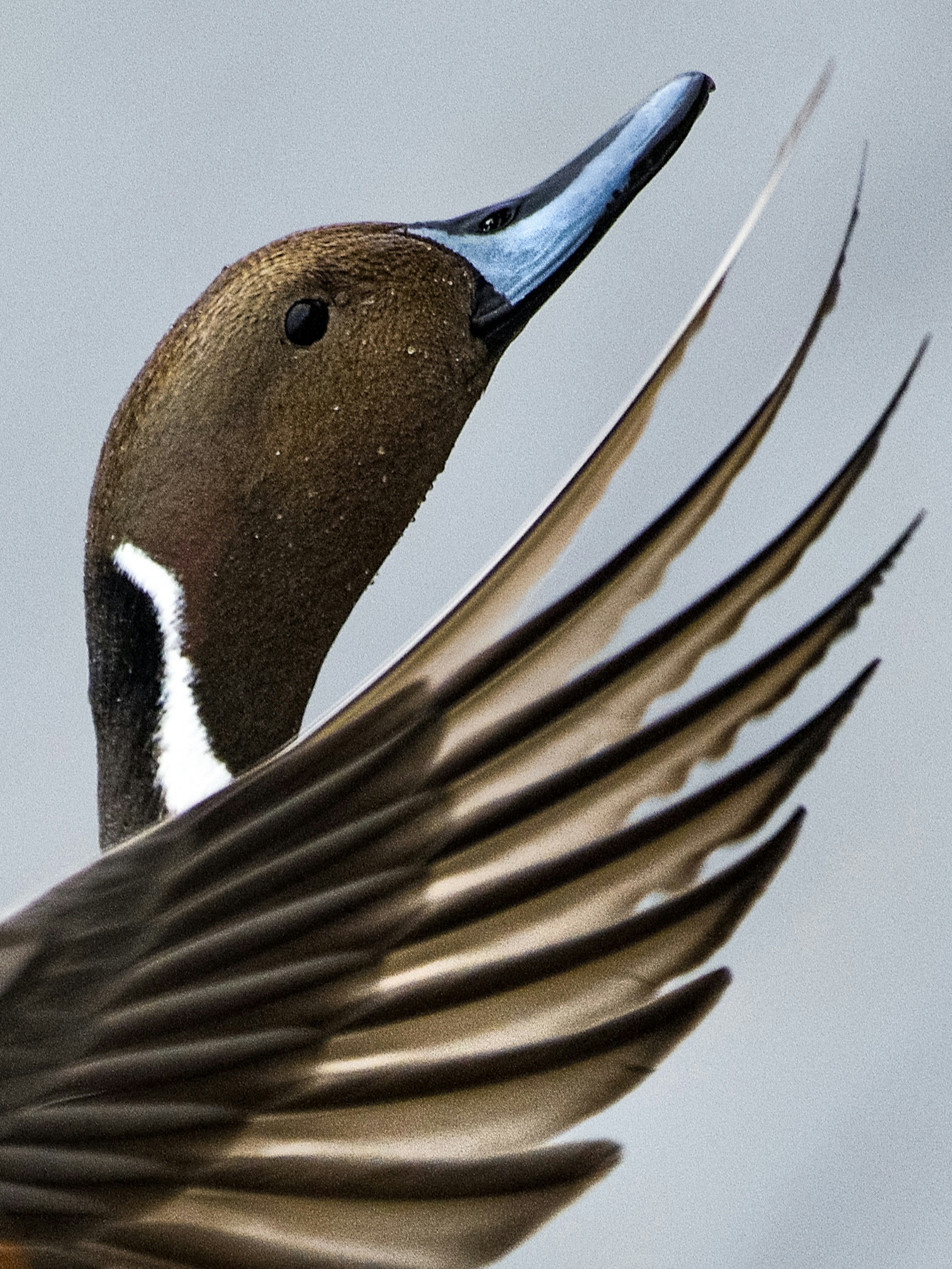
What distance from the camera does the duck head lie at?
2.24 feet

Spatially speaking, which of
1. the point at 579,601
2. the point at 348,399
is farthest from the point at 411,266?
the point at 579,601

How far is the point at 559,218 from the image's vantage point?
714 millimetres

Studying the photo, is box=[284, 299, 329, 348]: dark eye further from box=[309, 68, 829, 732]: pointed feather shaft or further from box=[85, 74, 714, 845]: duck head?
box=[309, 68, 829, 732]: pointed feather shaft

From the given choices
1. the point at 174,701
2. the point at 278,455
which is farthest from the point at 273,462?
the point at 174,701

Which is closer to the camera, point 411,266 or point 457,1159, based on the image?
point 457,1159

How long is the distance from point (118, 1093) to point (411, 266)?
0.42m

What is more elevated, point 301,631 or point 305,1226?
point 301,631

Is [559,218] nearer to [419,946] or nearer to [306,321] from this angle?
[306,321]

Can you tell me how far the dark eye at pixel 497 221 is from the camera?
737mm

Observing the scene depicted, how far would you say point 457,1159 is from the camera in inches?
15.9

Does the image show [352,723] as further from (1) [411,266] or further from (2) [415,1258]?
(1) [411,266]

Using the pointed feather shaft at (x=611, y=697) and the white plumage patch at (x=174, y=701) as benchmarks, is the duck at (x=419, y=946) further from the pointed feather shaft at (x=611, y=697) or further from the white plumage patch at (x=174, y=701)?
the white plumage patch at (x=174, y=701)

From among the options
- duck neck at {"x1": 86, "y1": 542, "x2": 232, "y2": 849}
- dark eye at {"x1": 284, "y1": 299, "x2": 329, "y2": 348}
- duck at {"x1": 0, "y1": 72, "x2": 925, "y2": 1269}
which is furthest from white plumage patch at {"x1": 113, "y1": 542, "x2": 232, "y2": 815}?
duck at {"x1": 0, "y1": 72, "x2": 925, "y2": 1269}

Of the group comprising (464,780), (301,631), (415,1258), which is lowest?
(415,1258)
